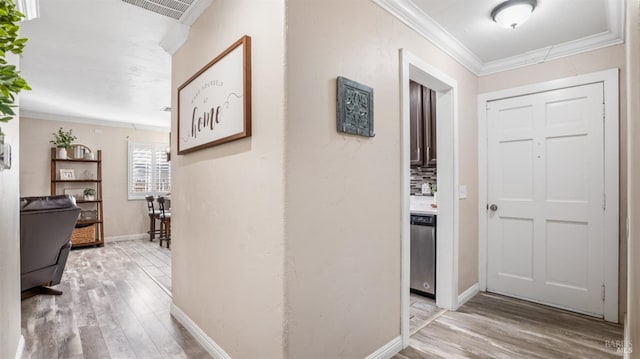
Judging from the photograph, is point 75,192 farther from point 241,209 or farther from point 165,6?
point 241,209

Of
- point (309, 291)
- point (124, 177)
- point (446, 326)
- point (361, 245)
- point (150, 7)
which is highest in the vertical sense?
point (150, 7)

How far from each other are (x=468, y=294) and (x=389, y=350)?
143 cm

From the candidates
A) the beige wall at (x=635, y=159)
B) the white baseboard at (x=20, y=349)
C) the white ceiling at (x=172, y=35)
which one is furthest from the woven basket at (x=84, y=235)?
the beige wall at (x=635, y=159)

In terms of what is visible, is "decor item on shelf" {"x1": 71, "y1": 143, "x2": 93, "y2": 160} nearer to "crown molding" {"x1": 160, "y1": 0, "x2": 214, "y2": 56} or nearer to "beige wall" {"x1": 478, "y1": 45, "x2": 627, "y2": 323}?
"crown molding" {"x1": 160, "y1": 0, "x2": 214, "y2": 56}

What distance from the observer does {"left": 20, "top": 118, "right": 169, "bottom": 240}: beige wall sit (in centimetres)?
532

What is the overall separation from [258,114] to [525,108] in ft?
9.07

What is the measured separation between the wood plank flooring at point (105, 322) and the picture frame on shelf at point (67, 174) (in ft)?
8.78

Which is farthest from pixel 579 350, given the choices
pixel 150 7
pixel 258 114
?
pixel 150 7

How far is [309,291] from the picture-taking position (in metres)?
1.56

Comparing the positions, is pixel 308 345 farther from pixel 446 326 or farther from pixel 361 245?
pixel 446 326

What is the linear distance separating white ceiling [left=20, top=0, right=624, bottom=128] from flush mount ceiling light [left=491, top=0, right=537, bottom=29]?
66 mm

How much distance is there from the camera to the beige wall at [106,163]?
209 inches

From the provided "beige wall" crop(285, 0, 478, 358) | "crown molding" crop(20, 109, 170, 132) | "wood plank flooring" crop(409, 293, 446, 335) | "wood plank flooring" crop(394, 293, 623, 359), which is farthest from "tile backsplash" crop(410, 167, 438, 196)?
"crown molding" crop(20, 109, 170, 132)

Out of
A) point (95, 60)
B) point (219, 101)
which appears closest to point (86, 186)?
point (95, 60)
